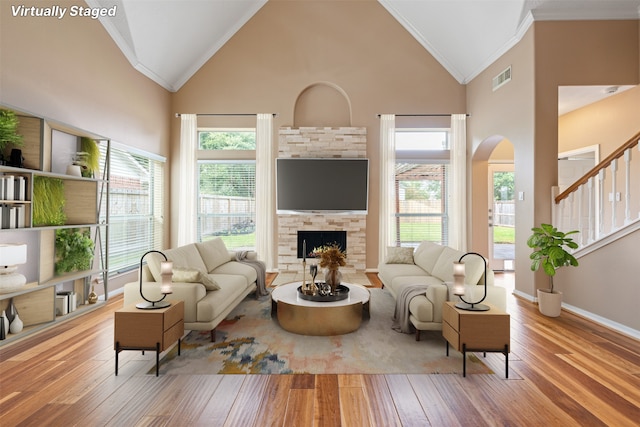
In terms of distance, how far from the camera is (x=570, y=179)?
5.84 metres

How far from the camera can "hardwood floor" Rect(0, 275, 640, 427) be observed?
1982 mm

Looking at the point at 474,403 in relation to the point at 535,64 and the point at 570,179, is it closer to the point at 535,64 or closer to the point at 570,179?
the point at 535,64

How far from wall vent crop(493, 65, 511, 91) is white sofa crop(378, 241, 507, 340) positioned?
2817 mm

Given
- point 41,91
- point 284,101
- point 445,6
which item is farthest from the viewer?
point 284,101

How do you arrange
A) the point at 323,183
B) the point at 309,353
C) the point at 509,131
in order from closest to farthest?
the point at 309,353
the point at 509,131
the point at 323,183

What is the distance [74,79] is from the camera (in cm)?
407

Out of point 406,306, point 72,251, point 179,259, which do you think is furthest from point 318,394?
point 72,251

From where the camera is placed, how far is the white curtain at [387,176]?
20.8ft

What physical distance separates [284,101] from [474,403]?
5.71 m

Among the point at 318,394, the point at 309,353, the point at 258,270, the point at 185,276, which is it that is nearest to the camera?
the point at 318,394

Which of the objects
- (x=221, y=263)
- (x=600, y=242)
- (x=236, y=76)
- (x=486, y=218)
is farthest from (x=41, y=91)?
(x=486, y=218)

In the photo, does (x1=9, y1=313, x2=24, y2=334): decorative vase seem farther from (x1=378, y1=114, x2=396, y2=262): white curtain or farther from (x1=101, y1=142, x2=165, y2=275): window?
(x1=378, y1=114, x2=396, y2=262): white curtain

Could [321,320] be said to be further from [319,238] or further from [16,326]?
[319,238]

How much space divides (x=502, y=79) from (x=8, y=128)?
6.25 metres
